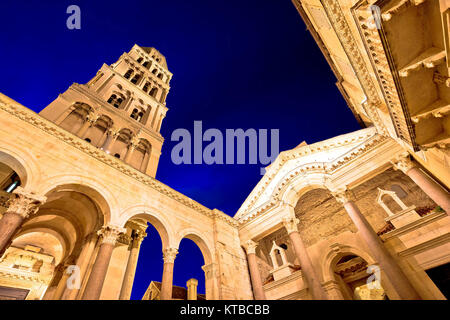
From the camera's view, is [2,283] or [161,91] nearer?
[2,283]

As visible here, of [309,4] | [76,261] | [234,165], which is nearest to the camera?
[309,4]

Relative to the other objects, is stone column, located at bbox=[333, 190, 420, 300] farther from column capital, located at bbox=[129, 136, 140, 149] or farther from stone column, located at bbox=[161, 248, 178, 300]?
column capital, located at bbox=[129, 136, 140, 149]

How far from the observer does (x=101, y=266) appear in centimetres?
795

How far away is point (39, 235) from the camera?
1380cm

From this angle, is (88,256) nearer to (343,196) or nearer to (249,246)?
(249,246)

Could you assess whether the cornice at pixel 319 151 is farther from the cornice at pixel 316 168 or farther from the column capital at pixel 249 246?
the column capital at pixel 249 246

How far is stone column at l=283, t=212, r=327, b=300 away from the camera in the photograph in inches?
362

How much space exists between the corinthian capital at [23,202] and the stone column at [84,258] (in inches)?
169

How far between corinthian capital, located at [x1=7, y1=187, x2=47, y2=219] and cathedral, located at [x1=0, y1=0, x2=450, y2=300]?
35mm

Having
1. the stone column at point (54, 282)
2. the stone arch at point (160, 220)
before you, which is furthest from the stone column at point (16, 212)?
the stone column at point (54, 282)
